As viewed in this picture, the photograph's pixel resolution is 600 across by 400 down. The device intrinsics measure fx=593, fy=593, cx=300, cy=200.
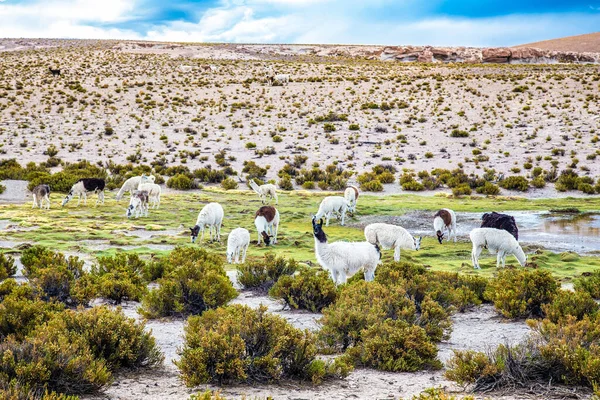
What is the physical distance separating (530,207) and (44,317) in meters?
19.1

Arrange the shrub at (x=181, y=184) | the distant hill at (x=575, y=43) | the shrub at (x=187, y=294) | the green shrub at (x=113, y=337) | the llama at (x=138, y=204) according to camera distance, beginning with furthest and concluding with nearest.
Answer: the distant hill at (x=575, y=43) < the shrub at (x=181, y=184) < the llama at (x=138, y=204) < the shrub at (x=187, y=294) < the green shrub at (x=113, y=337)

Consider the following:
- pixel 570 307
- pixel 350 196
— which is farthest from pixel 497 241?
pixel 350 196

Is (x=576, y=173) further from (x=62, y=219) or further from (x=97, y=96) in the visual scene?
(x=97, y=96)

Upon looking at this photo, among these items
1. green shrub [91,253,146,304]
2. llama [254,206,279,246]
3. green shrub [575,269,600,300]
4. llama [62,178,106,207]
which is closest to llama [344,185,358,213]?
llama [254,206,279,246]

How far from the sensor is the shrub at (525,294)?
8.91m

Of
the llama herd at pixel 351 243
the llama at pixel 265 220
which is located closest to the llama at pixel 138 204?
the llama herd at pixel 351 243

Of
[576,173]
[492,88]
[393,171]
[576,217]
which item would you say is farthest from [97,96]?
[576,217]

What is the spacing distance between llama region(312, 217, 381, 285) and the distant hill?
508ft

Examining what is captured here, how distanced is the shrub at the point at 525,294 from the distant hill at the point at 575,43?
154949mm

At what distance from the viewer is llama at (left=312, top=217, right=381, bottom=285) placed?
9.72m

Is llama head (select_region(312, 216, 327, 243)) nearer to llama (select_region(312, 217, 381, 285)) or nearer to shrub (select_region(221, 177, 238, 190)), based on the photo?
llama (select_region(312, 217, 381, 285))

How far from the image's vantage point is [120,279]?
10391mm

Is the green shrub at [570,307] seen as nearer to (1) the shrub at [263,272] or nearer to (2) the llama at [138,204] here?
(1) the shrub at [263,272]

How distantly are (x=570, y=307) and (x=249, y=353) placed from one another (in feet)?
14.9
